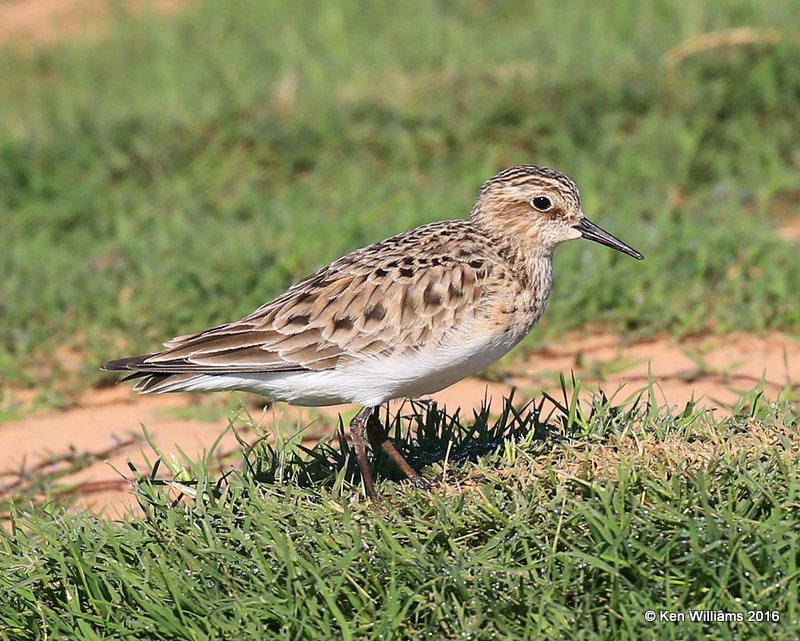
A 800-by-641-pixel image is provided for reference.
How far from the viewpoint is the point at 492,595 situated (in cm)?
420

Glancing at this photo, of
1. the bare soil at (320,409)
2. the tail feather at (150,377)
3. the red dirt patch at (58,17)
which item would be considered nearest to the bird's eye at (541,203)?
the bare soil at (320,409)

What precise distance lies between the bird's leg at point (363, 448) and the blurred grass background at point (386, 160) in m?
2.54

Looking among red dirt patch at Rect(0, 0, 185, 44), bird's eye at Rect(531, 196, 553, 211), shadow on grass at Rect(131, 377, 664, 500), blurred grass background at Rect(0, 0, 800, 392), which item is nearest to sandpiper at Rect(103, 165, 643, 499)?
shadow on grass at Rect(131, 377, 664, 500)

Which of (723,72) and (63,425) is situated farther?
(723,72)

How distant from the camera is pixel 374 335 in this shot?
5.11m

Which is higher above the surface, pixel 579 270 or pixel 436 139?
pixel 436 139

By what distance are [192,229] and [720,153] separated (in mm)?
3641

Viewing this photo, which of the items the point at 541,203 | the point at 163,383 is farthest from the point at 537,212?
the point at 163,383

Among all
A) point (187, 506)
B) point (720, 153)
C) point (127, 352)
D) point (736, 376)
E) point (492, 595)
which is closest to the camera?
point (492, 595)

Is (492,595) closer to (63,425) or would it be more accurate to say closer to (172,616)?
(172,616)

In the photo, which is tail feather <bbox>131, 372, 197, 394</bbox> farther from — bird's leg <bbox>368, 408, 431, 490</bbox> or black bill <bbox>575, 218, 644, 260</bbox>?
black bill <bbox>575, 218, 644, 260</bbox>

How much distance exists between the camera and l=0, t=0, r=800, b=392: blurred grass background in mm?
7648

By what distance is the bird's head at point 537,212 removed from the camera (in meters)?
5.55

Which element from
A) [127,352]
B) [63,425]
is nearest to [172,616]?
[63,425]
